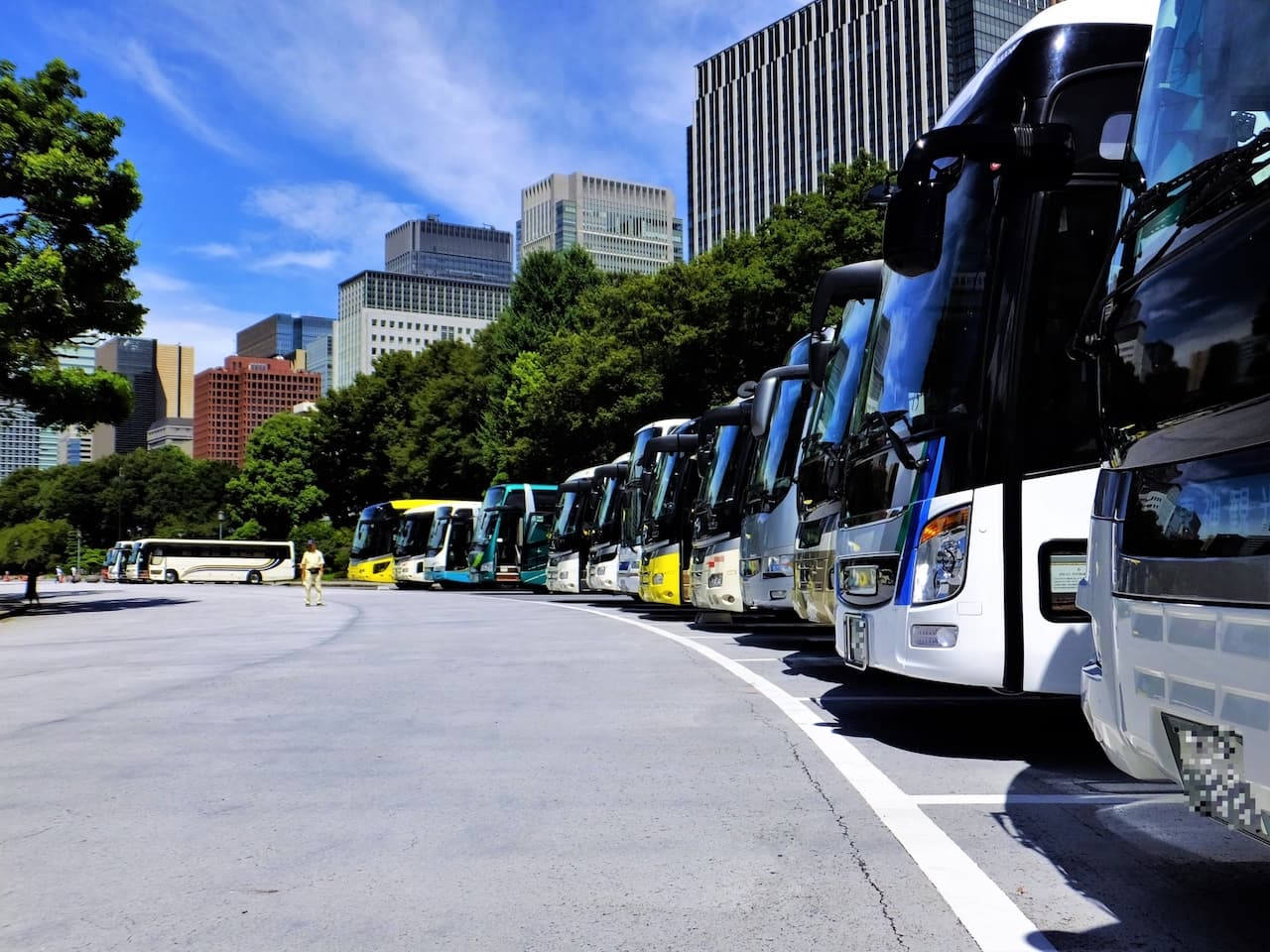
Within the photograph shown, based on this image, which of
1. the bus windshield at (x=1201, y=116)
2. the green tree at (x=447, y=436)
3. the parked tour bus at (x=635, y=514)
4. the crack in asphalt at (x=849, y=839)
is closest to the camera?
the bus windshield at (x=1201, y=116)

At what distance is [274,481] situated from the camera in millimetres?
77500

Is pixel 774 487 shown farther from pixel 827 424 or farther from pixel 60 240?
pixel 60 240

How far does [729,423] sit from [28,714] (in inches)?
372

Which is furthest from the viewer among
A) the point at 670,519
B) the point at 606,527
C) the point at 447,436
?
the point at 447,436

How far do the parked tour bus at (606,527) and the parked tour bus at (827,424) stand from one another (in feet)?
47.3

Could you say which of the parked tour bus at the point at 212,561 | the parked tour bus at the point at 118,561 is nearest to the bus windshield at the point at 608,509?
the parked tour bus at the point at 212,561

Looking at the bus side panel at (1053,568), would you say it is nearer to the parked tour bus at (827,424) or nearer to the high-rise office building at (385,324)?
the parked tour bus at (827,424)

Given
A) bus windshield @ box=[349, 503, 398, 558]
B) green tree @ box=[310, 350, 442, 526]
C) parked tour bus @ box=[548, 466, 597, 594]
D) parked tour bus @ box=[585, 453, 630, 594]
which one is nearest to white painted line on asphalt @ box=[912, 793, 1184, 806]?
parked tour bus @ box=[585, 453, 630, 594]

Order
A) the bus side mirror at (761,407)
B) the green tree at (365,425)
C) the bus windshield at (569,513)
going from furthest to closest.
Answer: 1. the green tree at (365,425)
2. the bus windshield at (569,513)
3. the bus side mirror at (761,407)

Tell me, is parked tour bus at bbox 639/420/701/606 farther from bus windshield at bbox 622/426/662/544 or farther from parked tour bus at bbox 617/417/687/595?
bus windshield at bbox 622/426/662/544

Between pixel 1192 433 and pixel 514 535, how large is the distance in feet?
116

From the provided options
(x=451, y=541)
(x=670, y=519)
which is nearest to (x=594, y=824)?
(x=670, y=519)

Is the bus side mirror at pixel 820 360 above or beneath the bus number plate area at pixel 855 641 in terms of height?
above

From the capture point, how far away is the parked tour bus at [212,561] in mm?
69250
